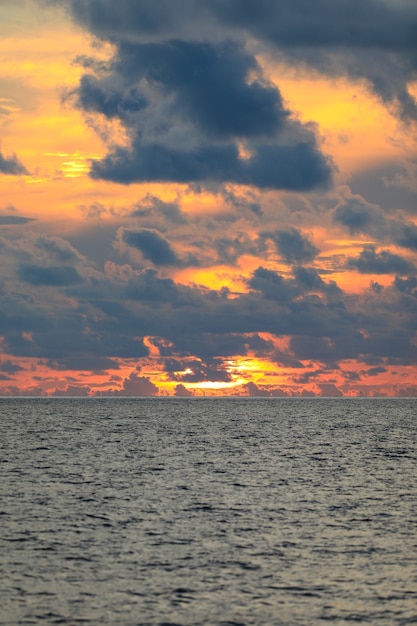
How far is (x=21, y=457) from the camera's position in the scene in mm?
107250

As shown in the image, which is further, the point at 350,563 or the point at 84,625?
the point at 350,563

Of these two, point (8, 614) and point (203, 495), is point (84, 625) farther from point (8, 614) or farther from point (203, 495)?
point (203, 495)

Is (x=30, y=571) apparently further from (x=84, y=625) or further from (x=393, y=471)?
(x=393, y=471)

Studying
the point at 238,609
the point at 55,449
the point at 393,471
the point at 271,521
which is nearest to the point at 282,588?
the point at 238,609

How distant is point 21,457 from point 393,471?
4710cm

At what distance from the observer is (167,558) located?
43.7 metres

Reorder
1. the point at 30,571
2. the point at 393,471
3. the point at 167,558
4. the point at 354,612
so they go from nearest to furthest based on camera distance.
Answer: the point at 354,612 < the point at 30,571 < the point at 167,558 < the point at 393,471

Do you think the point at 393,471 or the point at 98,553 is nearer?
the point at 98,553

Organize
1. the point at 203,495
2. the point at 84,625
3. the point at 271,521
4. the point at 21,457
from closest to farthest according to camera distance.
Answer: the point at 84,625 < the point at 271,521 < the point at 203,495 < the point at 21,457

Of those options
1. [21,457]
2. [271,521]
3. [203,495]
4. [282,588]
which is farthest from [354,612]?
[21,457]

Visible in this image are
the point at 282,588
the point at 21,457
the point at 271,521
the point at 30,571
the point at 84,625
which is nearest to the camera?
the point at 84,625

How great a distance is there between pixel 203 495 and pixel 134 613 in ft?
117

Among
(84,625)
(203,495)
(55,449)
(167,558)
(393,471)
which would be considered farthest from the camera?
(55,449)

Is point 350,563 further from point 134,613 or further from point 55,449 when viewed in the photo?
point 55,449
